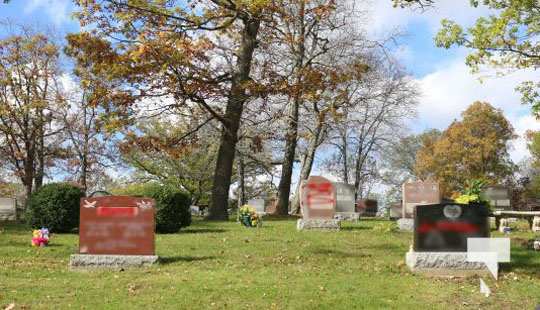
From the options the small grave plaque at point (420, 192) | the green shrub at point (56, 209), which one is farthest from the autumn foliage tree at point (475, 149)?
the green shrub at point (56, 209)

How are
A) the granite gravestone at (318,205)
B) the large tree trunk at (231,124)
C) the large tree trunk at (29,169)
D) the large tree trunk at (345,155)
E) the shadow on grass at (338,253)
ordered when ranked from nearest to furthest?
the shadow on grass at (338,253)
the granite gravestone at (318,205)
the large tree trunk at (231,124)
the large tree trunk at (29,169)
the large tree trunk at (345,155)

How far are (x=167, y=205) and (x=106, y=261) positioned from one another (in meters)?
6.05

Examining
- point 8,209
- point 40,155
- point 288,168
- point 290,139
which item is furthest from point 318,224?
point 40,155

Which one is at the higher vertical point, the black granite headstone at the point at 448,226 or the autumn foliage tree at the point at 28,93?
the autumn foliage tree at the point at 28,93

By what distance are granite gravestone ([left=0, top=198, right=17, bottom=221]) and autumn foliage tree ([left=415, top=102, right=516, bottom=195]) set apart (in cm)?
3897

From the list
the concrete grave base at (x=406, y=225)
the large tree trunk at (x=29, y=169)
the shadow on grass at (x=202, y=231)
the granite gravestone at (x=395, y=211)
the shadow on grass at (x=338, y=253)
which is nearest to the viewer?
the shadow on grass at (x=338, y=253)

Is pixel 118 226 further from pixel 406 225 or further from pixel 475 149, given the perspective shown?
pixel 475 149

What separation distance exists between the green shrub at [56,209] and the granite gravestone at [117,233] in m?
6.20

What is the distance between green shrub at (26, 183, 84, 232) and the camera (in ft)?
56.2

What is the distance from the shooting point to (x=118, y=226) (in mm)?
11180

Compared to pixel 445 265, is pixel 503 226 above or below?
above

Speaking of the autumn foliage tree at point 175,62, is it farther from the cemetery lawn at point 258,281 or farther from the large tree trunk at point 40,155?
the large tree trunk at point 40,155

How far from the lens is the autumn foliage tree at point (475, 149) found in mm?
56750

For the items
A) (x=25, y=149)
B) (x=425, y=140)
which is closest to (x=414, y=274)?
(x=25, y=149)
